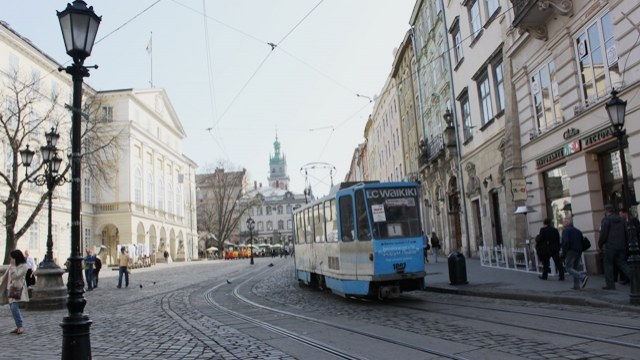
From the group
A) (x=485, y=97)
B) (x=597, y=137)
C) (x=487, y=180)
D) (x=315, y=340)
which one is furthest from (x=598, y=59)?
(x=315, y=340)

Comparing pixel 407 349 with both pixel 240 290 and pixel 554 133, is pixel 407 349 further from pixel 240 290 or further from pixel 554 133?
pixel 240 290

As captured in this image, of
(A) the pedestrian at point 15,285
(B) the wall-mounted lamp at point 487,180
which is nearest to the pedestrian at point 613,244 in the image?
(B) the wall-mounted lamp at point 487,180

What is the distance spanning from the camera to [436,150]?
3067cm

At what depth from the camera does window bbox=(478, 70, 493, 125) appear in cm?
2239

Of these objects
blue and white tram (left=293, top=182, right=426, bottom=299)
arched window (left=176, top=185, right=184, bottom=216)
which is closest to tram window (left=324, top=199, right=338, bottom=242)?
blue and white tram (left=293, top=182, right=426, bottom=299)

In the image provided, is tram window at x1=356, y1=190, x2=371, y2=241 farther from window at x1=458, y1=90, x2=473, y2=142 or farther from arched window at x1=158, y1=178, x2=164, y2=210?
arched window at x1=158, y1=178, x2=164, y2=210

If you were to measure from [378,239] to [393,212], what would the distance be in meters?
0.85

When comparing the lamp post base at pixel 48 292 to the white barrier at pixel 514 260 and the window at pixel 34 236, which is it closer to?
the white barrier at pixel 514 260

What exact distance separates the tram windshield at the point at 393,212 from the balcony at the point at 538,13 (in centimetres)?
690

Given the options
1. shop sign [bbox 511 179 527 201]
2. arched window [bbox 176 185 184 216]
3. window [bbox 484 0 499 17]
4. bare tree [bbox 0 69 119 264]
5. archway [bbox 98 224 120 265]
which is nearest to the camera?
shop sign [bbox 511 179 527 201]

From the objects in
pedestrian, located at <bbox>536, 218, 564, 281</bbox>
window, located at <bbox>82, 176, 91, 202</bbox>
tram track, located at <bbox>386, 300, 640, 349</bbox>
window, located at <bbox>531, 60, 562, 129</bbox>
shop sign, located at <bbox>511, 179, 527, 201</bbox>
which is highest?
window, located at <bbox>82, 176, 91, 202</bbox>

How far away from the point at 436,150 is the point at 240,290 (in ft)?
51.0

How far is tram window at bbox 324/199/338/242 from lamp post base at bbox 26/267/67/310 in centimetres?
798

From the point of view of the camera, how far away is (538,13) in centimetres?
1589
